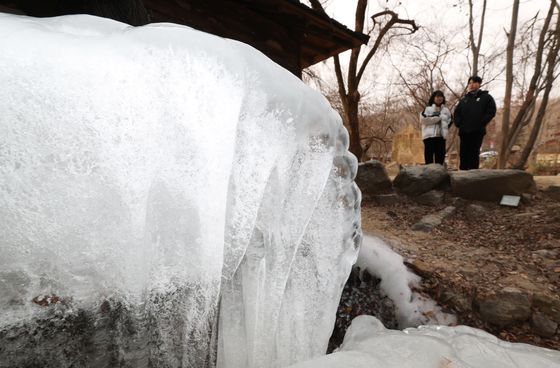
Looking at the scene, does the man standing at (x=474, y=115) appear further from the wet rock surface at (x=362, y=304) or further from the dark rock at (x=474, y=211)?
the wet rock surface at (x=362, y=304)

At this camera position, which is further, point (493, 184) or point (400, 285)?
point (493, 184)

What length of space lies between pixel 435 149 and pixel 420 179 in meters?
1.11

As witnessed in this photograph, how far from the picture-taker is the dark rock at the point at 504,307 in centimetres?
214

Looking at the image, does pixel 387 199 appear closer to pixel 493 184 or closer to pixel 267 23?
pixel 493 184

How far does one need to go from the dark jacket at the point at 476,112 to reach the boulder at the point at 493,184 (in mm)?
817

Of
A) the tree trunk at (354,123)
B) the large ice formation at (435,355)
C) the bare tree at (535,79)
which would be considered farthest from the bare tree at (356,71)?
the large ice formation at (435,355)

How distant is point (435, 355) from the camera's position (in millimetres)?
1015

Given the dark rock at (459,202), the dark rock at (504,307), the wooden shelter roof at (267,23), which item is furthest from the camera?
the dark rock at (459,202)

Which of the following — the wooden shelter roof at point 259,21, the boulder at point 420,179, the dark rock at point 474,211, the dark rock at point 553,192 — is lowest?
the dark rock at point 474,211

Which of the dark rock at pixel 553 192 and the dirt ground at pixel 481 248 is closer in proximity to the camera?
the dirt ground at pixel 481 248

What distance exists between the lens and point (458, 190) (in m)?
4.24

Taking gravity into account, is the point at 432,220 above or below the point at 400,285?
above

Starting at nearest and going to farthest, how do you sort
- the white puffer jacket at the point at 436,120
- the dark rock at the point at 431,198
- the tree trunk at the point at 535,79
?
the dark rock at the point at 431,198
the white puffer jacket at the point at 436,120
the tree trunk at the point at 535,79

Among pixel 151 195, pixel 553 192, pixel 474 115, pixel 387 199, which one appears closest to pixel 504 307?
pixel 387 199
